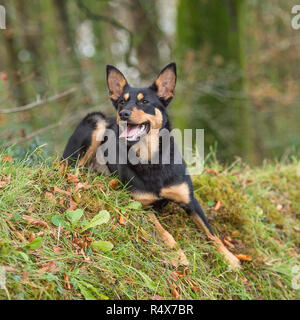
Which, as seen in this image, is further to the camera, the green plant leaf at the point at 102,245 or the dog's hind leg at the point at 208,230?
the dog's hind leg at the point at 208,230

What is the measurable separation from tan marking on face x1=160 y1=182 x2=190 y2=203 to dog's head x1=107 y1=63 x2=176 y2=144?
54cm

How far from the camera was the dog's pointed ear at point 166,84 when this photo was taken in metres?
3.57

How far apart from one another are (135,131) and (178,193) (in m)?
0.69

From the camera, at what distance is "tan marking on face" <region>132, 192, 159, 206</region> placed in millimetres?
3406

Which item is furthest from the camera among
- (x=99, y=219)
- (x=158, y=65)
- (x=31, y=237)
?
(x=158, y=65)

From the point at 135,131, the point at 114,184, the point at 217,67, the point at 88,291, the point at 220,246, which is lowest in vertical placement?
the point at 220,246

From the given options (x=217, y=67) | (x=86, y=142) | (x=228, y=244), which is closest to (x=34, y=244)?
(x=86, y=142)

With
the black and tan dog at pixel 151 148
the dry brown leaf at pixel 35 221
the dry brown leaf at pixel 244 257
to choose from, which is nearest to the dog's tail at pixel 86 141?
the black and tan dog at pixel 151 148

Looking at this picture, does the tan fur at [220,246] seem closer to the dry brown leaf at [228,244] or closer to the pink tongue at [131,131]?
the dry brown leaf at [228,244]

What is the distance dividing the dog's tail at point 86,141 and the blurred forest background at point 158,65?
0.42 meters

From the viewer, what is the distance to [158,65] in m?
10.3

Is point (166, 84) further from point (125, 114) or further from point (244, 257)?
point (244, 257)
